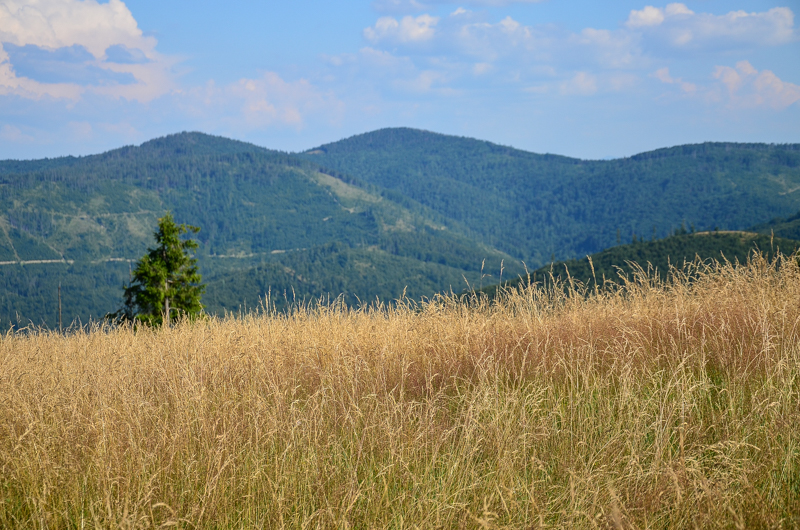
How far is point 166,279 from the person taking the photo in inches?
1238

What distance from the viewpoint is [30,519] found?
3424mm

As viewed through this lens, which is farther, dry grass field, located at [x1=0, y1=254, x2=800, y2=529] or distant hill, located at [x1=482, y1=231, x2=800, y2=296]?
distant hill, located at [x1=482, y1=231, x2=800, y2=296]

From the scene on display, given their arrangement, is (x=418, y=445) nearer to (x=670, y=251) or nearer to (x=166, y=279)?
(x=166, y=279)

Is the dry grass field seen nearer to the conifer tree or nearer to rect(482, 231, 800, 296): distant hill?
the conifer tree

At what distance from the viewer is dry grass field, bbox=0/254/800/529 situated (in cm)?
314

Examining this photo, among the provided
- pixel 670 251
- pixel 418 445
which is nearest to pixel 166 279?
pixel 418 445

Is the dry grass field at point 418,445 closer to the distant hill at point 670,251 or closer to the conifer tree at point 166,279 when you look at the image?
the conifer tree at point 166,279

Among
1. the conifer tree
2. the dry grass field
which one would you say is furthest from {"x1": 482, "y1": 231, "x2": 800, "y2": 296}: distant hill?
the dry grass field

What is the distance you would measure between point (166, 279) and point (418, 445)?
3053 centimetres

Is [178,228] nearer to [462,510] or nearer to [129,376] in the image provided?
[129,376]

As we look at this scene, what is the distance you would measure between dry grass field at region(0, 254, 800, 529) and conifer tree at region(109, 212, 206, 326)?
2656 centimetres

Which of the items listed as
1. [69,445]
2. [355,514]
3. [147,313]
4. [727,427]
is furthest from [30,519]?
[147,313]

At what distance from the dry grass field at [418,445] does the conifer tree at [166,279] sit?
26.6 metres

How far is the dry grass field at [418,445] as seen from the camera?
3137 millimetres
